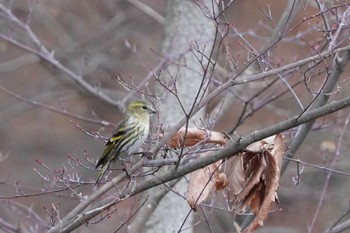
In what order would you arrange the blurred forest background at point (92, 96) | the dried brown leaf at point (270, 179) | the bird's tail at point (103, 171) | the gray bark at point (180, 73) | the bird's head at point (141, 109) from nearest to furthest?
1. the dried brown leaf at point (270, 179)
2. the bird's tail at point (103, 171)
3. the bird's head at point (141, 109)
4. the gray bark at point (180, 73)
5. the blurred forest background at point (92, 96)

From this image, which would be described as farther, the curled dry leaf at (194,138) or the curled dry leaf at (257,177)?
the curled dry leaf at (194,138)

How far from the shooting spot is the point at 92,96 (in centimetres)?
1291

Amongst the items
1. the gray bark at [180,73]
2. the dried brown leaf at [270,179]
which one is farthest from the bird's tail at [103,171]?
the gray bark at [180,73]

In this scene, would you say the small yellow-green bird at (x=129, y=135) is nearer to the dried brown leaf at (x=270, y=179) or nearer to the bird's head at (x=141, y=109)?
the bird's head at (x=141, y=109)

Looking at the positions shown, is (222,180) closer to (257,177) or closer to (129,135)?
(257,177)

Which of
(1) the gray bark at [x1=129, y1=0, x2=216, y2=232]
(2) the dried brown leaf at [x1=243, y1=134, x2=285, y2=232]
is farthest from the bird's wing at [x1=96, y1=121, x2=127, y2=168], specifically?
(1) the gray bark at [x1=129, y1=0, x2=216, y2=232]

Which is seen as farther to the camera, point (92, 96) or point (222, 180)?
point (92, 96)

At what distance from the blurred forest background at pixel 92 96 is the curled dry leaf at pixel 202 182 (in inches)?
265

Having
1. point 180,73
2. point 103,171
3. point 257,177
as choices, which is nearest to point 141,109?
point 103,171

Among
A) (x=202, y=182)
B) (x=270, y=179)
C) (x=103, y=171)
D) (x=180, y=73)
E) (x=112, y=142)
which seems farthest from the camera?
(x=180, y=73)

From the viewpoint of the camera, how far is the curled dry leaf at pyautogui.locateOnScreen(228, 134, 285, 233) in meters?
5.68

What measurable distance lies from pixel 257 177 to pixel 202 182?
32 cm

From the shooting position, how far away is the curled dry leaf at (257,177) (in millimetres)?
5680

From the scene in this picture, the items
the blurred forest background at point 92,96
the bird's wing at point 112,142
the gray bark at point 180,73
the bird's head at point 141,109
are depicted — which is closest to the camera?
the bird's wing at point 112,142
